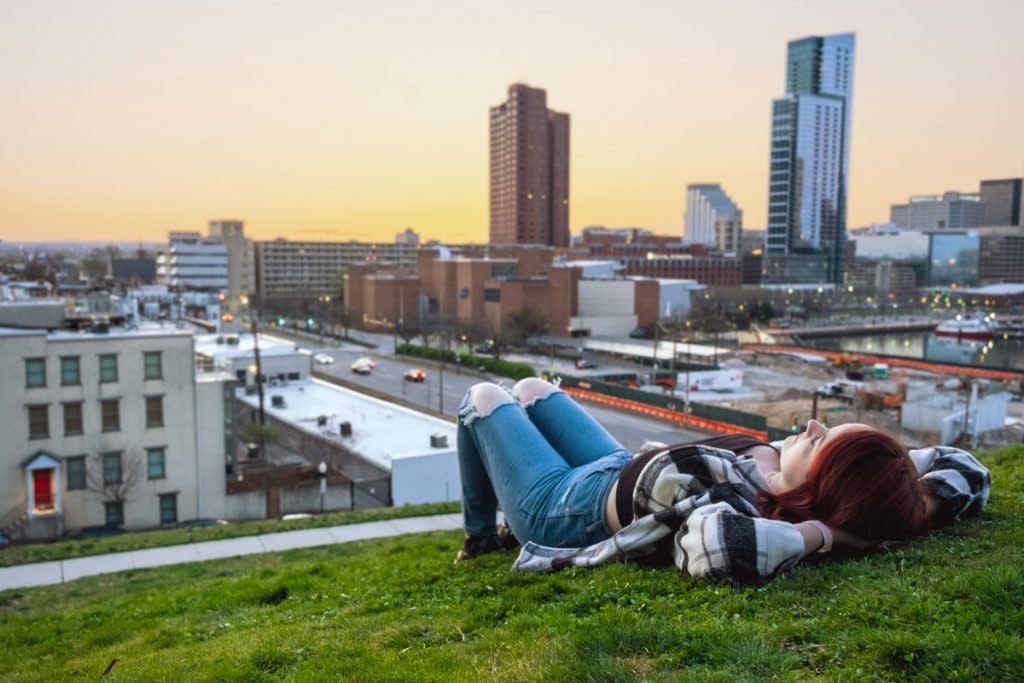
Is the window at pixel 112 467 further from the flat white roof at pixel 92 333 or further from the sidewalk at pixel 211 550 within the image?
the sidewalk at pixel 211 550

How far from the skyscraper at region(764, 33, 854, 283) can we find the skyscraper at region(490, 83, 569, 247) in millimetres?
38223

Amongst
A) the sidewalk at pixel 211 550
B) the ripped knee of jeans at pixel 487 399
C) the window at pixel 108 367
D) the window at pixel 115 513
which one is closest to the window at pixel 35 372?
the window at pixel 108 367

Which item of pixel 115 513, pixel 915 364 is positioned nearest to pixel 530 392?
pixel 115 513

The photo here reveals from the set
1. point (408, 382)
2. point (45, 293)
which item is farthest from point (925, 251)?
point (45, 293)

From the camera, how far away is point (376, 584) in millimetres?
6016

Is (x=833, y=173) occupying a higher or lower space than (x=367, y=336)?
higher

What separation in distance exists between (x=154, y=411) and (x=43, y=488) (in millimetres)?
3056

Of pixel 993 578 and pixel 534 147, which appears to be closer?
pixel 993 578

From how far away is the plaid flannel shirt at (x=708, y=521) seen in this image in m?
3.41

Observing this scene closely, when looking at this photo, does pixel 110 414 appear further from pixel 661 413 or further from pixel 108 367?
pixel 661 413

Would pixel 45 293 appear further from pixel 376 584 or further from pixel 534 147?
pixel 534 147

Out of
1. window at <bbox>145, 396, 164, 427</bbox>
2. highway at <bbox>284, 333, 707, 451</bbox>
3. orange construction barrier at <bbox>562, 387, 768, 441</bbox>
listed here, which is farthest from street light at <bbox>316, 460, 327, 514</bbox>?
orange construction barrier at <bbox>562, 387, 768, 441</bbox>

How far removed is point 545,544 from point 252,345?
126 feet

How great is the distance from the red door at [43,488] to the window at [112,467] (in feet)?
A: 3.91
